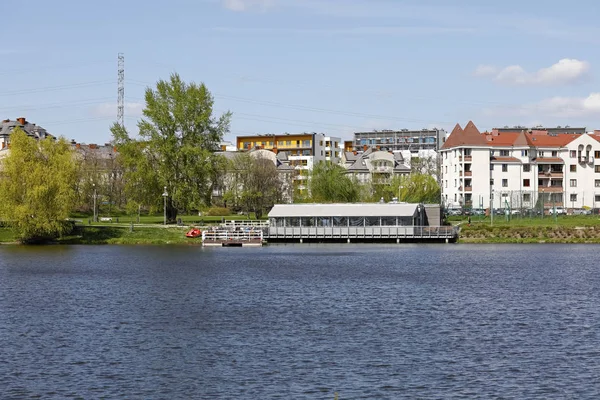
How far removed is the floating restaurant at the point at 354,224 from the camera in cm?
10219

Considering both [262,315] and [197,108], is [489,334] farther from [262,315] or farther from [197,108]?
[197,108]

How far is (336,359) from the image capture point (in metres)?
33.2

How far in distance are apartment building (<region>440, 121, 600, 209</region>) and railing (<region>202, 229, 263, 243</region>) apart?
157 ft

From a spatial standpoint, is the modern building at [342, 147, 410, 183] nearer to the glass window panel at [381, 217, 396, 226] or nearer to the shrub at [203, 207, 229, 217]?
the shrub at [203, 207, 229, 217]

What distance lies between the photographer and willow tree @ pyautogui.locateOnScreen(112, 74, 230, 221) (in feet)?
349

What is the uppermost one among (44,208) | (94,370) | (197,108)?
(197,108)

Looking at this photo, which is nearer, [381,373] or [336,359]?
[381,373]

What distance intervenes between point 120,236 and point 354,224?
26903 millimetres

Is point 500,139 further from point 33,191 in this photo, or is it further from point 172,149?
point 33,191

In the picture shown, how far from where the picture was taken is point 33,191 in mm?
93000

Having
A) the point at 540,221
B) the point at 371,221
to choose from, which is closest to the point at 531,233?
the point at 540,221

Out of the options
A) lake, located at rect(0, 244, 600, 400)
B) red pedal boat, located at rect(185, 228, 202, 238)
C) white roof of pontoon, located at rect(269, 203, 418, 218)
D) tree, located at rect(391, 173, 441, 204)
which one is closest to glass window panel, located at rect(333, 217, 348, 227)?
white roof of pontoon, located at rect(269, 203, 418, 218)

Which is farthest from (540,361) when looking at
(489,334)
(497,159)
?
(497,159)

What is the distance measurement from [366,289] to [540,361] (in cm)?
2325
